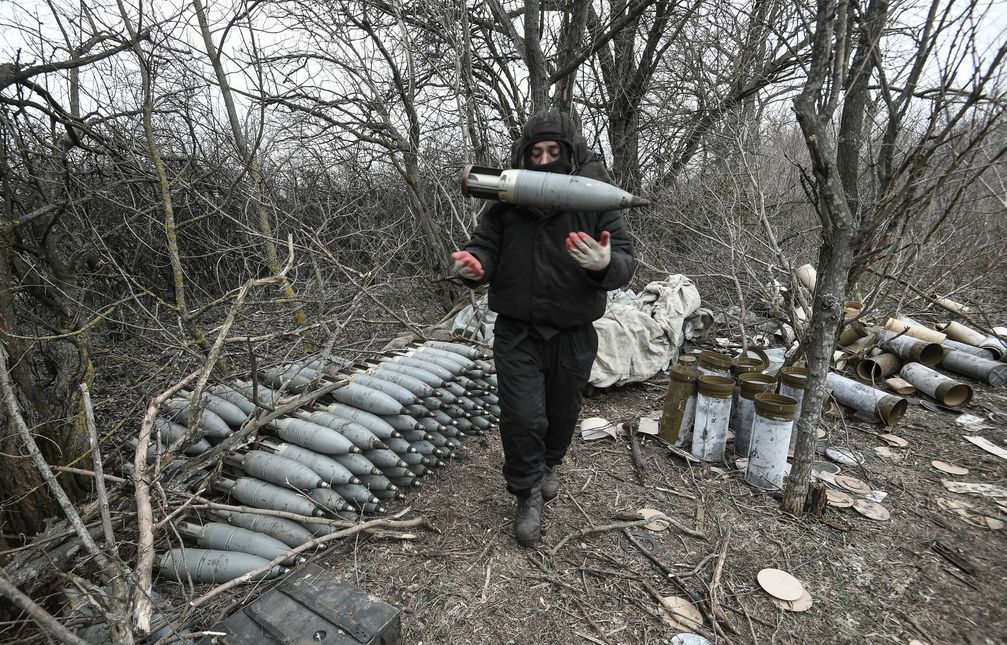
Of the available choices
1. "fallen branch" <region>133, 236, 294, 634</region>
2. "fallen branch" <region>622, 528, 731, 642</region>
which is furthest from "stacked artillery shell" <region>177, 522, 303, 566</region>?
"fallen branch" <region>622, 528, 731, 642</region>

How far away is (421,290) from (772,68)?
22.3ft

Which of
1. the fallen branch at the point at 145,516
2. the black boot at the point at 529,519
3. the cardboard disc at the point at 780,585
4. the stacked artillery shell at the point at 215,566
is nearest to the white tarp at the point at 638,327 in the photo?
the black boot at the point at 529,519

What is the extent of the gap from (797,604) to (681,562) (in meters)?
0.57

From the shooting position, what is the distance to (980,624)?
2.32 m

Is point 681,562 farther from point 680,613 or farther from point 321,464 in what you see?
point 321,464

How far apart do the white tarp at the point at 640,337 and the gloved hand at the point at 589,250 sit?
2.59m

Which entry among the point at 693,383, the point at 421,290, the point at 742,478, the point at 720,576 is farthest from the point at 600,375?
the point at 421,290

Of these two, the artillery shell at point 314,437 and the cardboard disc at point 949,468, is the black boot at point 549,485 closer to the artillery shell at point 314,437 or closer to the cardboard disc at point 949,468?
the artillery shell at point 314,437

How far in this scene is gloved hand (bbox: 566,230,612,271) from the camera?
2332 mm

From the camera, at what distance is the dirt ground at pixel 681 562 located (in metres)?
2.35

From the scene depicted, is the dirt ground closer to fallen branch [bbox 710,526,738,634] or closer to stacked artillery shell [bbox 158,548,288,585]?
fallen branch [bbox 710,526,738,634]

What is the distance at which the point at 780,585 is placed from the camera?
8.38 feet

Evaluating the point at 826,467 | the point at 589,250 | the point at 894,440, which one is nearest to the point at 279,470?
the point at 589,250

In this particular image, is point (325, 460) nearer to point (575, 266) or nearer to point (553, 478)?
point (553, 478)
